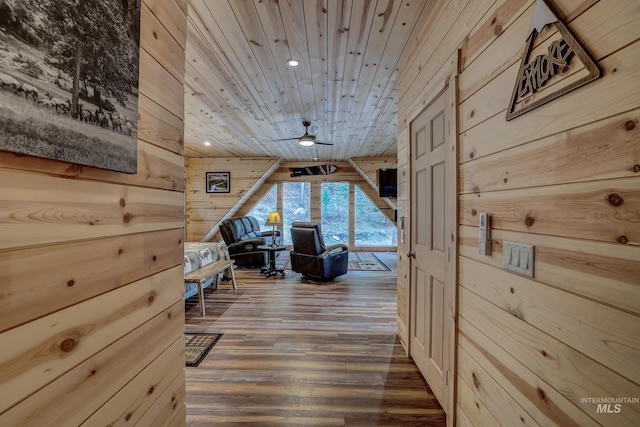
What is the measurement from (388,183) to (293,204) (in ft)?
9.57

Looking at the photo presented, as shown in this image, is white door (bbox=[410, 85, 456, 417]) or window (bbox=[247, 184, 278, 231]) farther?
window (bbox=[247, 184, 278, 231])

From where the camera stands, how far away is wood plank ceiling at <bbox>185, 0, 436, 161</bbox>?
6.43 feet

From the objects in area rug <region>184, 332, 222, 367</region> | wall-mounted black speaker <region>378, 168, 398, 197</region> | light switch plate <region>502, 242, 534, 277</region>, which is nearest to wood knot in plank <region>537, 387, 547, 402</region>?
light switch plate <region>502, 242, 534, 277</region>

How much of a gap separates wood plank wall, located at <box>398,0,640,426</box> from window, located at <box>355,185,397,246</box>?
691cm

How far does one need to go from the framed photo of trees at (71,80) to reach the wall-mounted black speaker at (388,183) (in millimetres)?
6712

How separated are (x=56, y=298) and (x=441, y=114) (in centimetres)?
205

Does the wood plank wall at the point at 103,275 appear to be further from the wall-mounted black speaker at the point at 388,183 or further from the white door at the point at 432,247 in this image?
the wall-mounted black speaker at the point at 388,183

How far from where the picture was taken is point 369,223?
332 inches

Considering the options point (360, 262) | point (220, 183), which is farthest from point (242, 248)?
point (360, 262)

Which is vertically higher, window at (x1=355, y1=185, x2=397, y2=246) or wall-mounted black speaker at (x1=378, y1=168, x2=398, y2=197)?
wall-mounted black speaker at (x1=378, y1=168, x2=398, y2=197)

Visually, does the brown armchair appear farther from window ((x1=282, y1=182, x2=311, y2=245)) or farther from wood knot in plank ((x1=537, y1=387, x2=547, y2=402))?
wood knot in plank ((x1=537, y1=387, x2=547, y2=402))

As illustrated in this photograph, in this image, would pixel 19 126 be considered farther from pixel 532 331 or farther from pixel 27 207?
pixel 532 331

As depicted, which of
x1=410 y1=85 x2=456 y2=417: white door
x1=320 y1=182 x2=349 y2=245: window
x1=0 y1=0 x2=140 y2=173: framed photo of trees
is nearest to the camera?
x1=0 y1=0 x2=140 y2=173: framed photo of trees

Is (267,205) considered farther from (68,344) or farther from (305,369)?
(68,344)
